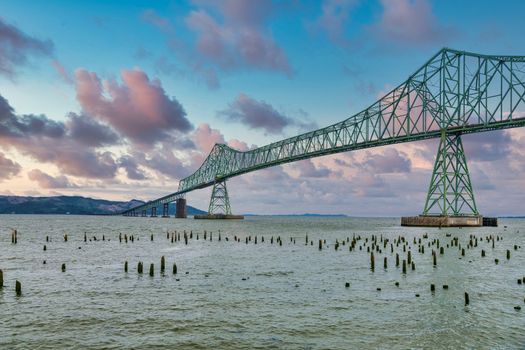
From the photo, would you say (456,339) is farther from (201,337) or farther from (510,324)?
(201,337)

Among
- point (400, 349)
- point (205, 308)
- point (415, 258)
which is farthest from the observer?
point (415, 258)

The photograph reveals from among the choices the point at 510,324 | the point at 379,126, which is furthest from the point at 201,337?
the point at 379,126

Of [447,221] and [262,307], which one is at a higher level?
[447,221]

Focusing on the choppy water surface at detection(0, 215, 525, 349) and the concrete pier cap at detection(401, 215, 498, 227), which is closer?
the choppy water surface at detection(0, 215, 525, 349)

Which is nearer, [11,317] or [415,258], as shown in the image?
[11,317]

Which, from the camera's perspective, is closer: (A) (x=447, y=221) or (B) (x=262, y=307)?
(B) (x=262, y=307)

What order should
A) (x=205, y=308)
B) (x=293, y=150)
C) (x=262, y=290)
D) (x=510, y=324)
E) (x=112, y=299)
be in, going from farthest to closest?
1. (x=293, y=150)
2. (x=262, y=290)
3. (x=112, y=299)
4. (x=205, y=308)
5. (x=510, y=324)

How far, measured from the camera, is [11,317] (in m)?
19.3

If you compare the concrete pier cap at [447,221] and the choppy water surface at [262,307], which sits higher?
the concrete pier cap at [447,221]

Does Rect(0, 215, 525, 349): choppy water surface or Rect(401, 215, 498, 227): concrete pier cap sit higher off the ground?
Rect(401, 215, 498, 227): concrete pier cap

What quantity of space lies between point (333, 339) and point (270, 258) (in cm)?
2593

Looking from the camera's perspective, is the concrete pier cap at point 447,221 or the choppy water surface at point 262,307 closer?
the choppy water surface at point 262,307

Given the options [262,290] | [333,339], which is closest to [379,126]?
[262,290]

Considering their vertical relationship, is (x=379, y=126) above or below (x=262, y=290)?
above
